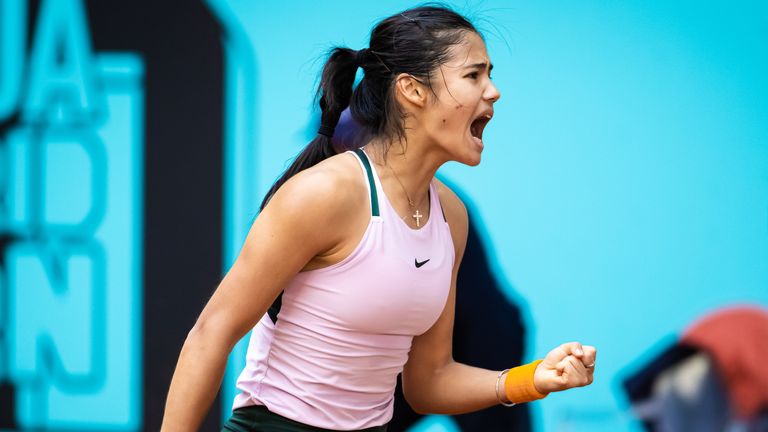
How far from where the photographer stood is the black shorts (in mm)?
1957

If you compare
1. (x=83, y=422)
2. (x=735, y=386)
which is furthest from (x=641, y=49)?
(x=83, y=422)

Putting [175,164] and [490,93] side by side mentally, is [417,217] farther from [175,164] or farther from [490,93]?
[175,164]

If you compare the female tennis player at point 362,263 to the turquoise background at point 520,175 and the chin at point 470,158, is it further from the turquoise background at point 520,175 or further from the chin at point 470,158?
the turquoise background at point 520,175

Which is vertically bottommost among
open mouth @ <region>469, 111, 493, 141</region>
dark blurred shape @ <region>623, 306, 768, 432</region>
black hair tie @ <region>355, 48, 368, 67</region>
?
dark blurred shape @ <region>623, 306, 768, 432</region>

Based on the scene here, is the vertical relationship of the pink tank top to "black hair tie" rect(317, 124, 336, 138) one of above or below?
below

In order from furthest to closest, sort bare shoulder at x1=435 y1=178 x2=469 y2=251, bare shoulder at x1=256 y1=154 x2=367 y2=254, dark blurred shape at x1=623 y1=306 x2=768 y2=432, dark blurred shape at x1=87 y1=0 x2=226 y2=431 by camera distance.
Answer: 1. dark blurred shape at x1=87 y1=0 x2=226 y2=431
2. dark blurred shape at x1=623 y1=306 x2=768 y2=432
3. bare shoulder at x1=435 y1=178 x2=469 y2=251
4. bare shoulder at x1=256 y1=154 x2=367 y2=254

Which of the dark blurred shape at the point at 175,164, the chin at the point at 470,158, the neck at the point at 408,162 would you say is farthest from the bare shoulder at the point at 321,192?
the dark blurred shape at the point at 175,164

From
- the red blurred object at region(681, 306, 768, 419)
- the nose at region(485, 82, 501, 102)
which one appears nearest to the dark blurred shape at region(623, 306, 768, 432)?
the red blurred object at region(681, 306, 768, 419)

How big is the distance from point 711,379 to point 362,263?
1.43 meters

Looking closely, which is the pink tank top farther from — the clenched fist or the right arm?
the clenched fist

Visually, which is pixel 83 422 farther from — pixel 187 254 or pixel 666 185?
pixel 666 185

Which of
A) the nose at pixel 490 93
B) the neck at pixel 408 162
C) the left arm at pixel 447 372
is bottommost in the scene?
the left arm at pixel 447 372

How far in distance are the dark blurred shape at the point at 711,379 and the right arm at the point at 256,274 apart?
147cm

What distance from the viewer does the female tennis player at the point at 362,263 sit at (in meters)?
1.82
